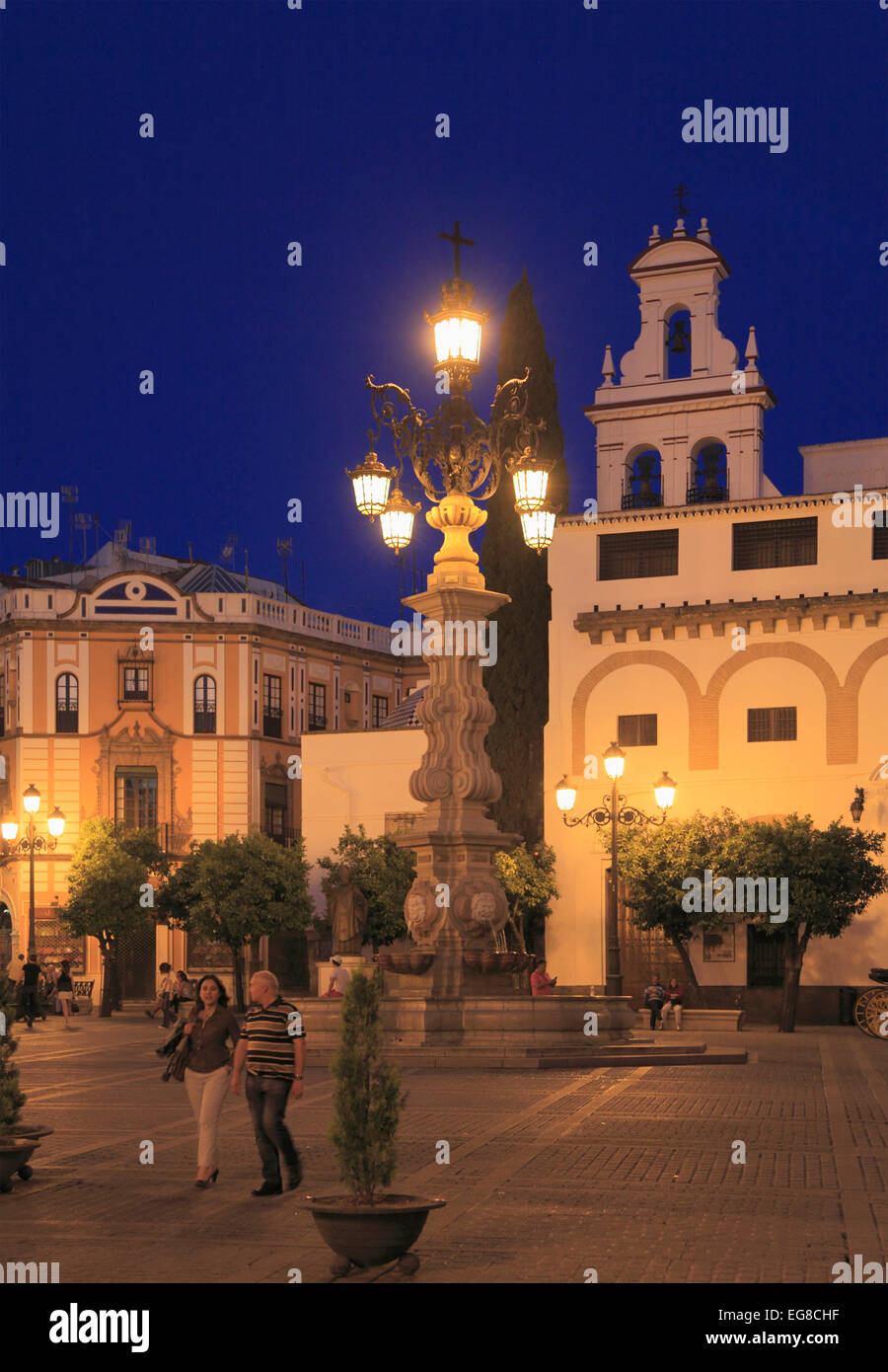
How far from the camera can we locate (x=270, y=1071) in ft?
36.9

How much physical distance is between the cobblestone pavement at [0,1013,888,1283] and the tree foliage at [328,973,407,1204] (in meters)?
0.47

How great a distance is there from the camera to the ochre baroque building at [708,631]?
128 ft

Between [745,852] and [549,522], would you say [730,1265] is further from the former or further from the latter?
[745,852]

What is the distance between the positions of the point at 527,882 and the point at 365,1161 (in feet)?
104

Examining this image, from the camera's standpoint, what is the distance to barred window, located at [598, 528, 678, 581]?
41.2 m

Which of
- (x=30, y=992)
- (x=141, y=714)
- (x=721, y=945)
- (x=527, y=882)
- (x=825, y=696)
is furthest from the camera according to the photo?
(x=141, y=714)

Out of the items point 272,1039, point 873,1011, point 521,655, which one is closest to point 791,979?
point 873,1011

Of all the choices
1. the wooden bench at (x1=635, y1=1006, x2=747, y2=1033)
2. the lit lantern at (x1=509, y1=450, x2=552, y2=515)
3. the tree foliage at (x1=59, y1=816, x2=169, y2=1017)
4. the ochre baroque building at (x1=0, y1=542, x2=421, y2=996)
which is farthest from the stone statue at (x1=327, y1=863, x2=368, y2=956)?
the lit lantern at (x1=509, y1=450, x2=552, y2=515)

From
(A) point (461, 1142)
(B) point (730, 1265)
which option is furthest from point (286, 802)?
(B) point (730, 1265)

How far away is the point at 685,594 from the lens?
4088 cm

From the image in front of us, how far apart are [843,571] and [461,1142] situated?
92.4 ft

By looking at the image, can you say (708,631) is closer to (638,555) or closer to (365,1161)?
(638,555)

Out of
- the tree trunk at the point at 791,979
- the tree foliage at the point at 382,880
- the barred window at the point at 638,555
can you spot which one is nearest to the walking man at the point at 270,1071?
the tree trunk at the point at 791,979

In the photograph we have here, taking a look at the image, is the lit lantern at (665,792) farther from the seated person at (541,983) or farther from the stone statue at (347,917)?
the stone statue at (347,917)
